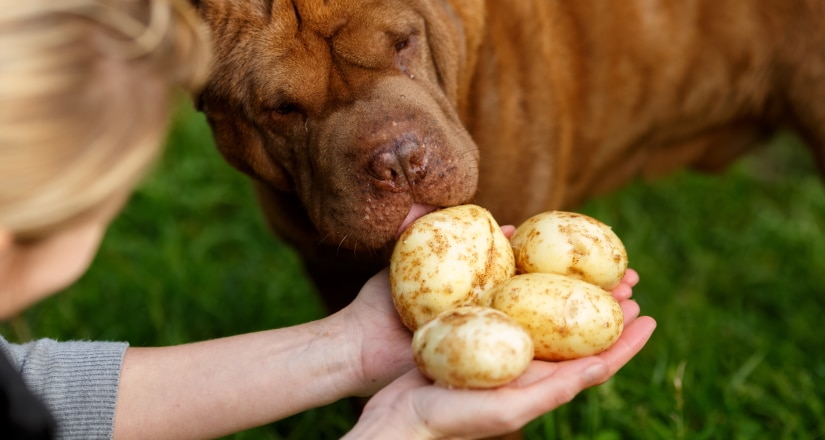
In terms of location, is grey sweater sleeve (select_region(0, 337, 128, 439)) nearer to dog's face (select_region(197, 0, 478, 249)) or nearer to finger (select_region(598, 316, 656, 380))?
dog's face (select_region(197, 0, 478, 249))

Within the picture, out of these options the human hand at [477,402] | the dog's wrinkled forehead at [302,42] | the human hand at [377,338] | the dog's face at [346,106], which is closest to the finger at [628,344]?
the human hand at [477,402]

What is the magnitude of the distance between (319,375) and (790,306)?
2.23 m

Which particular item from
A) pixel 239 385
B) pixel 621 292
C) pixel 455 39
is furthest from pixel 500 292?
pixel 455 39

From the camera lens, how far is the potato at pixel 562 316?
1898 mm

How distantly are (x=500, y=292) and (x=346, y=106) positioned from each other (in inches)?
27.4

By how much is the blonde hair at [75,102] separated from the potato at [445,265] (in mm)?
614

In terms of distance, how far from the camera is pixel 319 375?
216 centimetres

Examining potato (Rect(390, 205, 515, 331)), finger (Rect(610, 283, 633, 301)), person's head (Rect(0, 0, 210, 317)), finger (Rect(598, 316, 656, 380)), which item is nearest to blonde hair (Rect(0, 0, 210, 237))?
person's head (Rect(0, 0, 210, 317))

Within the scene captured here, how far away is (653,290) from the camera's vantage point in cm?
374

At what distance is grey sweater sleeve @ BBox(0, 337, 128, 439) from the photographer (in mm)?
2203

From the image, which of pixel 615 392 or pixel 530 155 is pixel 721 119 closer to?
pixel 530 155

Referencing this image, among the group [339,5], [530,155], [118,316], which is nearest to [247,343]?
[339,5]

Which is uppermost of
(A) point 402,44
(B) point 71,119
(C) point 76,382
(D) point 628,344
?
(B) point 71,119

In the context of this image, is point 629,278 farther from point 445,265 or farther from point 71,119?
point 71,119
